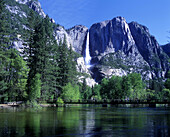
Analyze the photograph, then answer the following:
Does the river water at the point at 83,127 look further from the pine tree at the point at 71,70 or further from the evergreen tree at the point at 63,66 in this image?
the pine tree at the point at 71,70

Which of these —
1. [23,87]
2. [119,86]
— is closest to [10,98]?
[23,87]

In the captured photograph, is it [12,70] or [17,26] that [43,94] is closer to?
[12,70]

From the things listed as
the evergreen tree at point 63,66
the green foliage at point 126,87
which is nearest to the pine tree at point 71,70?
the evergreen tree at point 63,66

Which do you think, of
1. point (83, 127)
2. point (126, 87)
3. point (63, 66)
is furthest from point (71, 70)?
point (83, 127)

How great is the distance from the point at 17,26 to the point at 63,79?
121495 millimetres

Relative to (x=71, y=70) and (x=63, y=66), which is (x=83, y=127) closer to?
(x=63, y=66)

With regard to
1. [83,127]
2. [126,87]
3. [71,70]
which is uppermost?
[71,70]

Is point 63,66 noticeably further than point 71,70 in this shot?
No

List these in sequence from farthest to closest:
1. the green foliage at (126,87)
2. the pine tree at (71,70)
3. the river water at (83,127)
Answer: the green foliage at (126,87), the pine tree at (71,70), the river water at (83,127)

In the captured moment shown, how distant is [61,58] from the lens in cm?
7244

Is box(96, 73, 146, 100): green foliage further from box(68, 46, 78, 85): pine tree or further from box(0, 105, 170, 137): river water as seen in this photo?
box(0, 105, 170, 137): river water

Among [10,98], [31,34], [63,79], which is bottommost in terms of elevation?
[10,98]

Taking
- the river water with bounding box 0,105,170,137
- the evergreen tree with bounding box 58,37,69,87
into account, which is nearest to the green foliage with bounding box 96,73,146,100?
the evergreen tree with bounding box 58,37,69,87

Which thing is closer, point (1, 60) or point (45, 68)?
point (1, 60)
